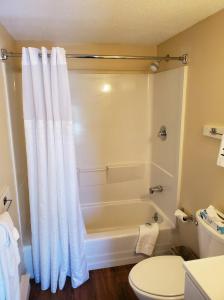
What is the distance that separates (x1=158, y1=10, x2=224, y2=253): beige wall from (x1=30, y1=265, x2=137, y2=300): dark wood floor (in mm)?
695

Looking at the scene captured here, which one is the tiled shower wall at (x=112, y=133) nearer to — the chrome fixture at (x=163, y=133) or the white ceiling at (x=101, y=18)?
the chrome fixture at (x=163, y=133)

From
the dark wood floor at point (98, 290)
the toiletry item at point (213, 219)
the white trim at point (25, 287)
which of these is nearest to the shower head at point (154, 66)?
the toiletry item at point (213, 219)

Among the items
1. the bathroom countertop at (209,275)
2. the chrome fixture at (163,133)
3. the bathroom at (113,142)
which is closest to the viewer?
the bathroom countertop at (209,275)

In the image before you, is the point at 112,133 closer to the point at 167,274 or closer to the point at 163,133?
the point at 163,133

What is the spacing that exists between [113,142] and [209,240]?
1513 millimetres

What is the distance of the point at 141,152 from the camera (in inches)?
108

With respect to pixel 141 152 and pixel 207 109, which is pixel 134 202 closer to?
pixel 141 152

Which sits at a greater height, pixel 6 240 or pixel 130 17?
pixel 130 17

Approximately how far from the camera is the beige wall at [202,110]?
61.1 inches

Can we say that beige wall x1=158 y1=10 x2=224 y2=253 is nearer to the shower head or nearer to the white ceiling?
the white ceiling

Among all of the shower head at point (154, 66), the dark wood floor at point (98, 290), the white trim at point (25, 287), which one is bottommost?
the dark wood floor at point (98, 290)

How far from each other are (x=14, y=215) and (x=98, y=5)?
1.61m

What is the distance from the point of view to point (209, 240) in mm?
1430

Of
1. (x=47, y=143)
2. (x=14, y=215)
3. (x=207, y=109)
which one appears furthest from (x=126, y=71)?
(x=14, y=215)
